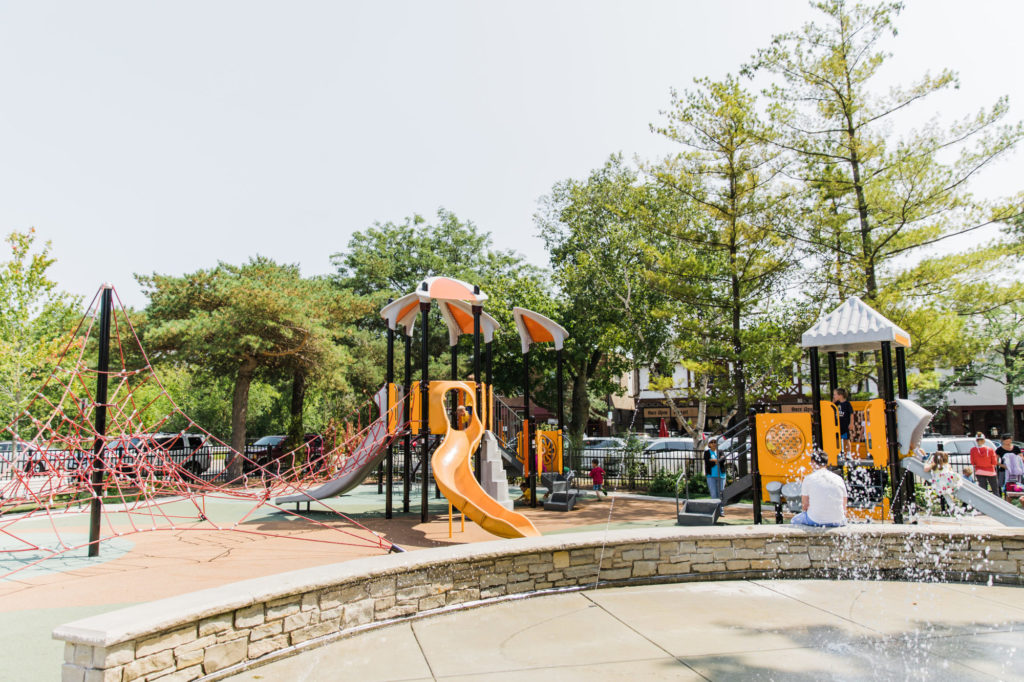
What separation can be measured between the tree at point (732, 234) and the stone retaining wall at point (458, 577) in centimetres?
955

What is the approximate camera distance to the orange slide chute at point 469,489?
8.70 m

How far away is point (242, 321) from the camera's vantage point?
69.2 feet

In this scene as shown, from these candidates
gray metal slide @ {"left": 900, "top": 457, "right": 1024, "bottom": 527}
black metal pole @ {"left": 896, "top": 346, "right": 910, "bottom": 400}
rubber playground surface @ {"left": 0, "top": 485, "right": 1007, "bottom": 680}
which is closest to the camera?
rubber playground surface @ {"left": 0, "top": 485, "right": 1007, "bottom": 680}

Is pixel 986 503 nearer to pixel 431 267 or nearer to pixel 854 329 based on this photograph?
pixel 854 329

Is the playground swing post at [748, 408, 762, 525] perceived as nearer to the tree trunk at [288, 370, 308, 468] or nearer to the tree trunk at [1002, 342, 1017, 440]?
the tree trunk at [288, 370, 308, 468]

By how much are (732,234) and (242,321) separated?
15376 mm

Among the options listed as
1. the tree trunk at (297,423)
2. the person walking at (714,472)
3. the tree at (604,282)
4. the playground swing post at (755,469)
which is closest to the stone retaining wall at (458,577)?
the playground swing post at (755,469)

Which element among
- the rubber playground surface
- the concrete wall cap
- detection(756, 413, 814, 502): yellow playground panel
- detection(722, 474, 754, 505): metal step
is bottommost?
the rubber playground surface

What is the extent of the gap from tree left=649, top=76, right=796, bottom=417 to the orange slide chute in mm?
8671

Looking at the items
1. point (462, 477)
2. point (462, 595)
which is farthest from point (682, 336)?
point (462, 595)

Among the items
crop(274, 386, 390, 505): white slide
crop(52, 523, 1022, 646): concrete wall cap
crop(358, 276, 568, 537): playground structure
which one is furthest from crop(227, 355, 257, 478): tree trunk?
crop(52, 523, 1022, 646): concrete wall cap

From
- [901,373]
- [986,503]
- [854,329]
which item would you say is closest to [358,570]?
[854,329]

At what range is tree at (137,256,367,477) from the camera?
68.8 ft

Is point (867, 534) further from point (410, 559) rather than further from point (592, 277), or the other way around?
point (592, 277)
